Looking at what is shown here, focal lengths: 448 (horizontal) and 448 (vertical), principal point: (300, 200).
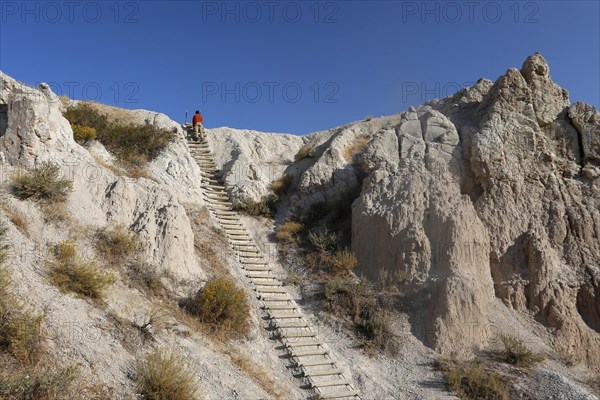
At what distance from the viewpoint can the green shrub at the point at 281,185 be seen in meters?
16.7

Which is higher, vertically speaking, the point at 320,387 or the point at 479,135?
the point at 479,135

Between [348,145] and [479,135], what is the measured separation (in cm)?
550

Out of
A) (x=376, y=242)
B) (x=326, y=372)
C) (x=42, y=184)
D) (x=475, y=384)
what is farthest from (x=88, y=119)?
(x=475, y=384)

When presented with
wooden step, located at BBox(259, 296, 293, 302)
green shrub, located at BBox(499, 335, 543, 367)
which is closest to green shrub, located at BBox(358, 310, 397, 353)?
wooden step, located at BBox(259, 296, 293, 302)

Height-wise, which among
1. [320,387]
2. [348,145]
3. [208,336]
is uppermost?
[348,145]

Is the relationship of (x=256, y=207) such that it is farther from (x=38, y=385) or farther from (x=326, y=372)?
(x=38, y=385)

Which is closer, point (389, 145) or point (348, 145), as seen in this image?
point (389, 145)

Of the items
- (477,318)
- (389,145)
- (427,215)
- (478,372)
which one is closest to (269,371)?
(478,372)

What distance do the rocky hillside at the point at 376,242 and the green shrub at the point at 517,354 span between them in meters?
0.26

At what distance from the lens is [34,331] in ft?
20.2

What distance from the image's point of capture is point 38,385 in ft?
18.1

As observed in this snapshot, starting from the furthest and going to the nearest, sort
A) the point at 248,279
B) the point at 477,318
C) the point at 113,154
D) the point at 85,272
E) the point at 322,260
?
1. the point at 113,154
2. the point at 322,260
3. the point at 248,279
4. the point at 477,318
5. the point at 85,272

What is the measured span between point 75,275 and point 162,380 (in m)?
2.80

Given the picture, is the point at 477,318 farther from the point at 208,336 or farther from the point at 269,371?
the point at 208,336
